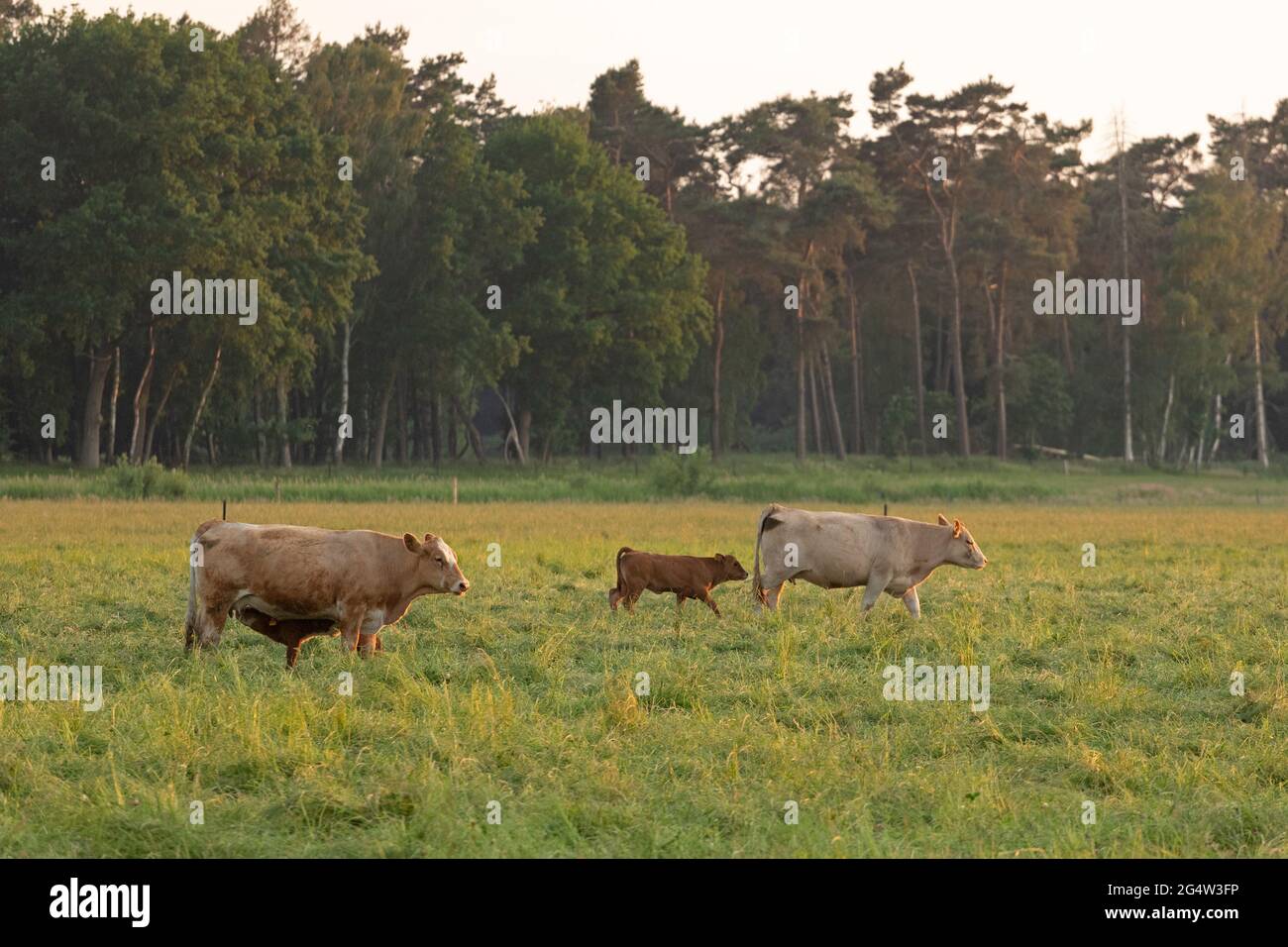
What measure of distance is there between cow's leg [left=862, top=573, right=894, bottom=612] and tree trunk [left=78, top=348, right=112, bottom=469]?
1603 inches

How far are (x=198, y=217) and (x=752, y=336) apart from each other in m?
39.9

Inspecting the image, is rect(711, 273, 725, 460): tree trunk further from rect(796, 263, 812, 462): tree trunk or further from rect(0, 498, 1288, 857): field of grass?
rect(0, 498, 1288, 857): field of grass

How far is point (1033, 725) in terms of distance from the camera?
11.3m

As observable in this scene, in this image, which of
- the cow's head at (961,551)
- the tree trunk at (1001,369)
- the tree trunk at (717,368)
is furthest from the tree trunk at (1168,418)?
the cow's head at (961,551)

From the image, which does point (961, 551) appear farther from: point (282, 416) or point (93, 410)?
point (282, 416)

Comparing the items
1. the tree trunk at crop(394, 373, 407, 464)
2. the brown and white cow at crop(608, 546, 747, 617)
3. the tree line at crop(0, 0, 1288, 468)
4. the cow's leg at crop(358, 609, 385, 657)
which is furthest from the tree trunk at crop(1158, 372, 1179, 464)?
the cow's leg at crop(358, 609, 385, 657)

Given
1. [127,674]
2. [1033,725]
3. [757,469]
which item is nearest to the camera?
[1033,725]

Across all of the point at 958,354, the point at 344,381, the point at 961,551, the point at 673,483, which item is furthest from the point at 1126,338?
the point at 961,551

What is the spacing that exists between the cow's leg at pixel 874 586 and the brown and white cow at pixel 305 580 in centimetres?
531

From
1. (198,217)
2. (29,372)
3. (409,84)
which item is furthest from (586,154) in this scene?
(29,372)

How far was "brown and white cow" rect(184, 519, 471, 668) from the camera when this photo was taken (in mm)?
13258

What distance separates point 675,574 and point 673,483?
33.9 metres
